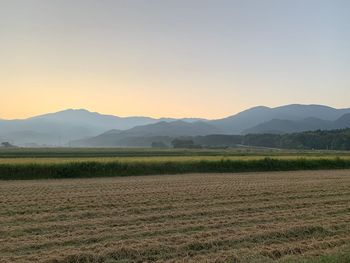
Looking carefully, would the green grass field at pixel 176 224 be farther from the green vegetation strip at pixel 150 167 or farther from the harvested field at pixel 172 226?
the green vegetation strip at pixel 150 167

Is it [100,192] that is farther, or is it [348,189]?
[348,189]

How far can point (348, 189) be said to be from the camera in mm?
23031

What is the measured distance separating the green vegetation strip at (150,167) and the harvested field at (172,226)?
41.5 feet

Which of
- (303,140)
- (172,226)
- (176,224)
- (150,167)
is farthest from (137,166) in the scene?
(303,140)

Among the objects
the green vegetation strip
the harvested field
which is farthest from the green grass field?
the green vegetation strip

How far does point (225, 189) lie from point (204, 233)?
10.9 m

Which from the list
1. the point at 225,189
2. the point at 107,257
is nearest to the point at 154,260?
the point at 107,257

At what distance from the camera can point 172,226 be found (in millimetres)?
12586

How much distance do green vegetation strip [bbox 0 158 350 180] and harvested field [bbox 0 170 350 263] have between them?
498 inches

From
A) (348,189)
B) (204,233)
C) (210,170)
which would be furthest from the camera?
(210,170)

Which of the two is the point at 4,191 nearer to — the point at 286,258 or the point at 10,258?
the point at 10,258

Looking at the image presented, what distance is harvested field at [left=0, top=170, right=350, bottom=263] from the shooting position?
9703 mm

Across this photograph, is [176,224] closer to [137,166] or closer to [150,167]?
[137,166]

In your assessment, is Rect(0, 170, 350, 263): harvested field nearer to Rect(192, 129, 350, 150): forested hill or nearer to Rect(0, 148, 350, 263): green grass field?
Rect(0, 148, 350, 263): green grass field
